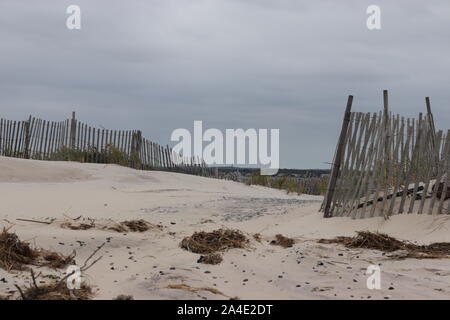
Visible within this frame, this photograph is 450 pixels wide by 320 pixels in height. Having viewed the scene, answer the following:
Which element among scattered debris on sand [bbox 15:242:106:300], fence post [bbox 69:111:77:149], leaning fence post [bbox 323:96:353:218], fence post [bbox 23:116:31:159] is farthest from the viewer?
fence post [bbox 23:116:31:159]

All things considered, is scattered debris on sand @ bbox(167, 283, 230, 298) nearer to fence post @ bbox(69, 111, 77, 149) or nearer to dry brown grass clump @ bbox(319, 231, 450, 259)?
dry brown grass clump @ bbox(319, 231, 450, 259)

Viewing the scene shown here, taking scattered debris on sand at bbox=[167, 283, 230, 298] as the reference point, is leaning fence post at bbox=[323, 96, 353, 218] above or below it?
above

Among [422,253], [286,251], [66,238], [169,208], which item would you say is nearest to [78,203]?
[169,208]

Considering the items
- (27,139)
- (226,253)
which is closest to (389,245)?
(226,253)

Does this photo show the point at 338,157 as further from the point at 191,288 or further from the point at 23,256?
the point at 23,256

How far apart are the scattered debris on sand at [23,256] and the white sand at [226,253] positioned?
0.23 meters

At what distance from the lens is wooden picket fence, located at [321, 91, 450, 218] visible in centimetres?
791

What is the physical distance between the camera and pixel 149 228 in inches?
283

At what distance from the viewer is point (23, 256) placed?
17.0 feet

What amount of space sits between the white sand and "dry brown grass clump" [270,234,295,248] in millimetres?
91

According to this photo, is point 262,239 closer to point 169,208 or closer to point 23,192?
point 169,208

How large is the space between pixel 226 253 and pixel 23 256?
6.32 ft

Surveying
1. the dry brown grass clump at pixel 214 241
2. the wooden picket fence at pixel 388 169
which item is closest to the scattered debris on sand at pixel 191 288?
the dry brown grass clump at pixel 214 241

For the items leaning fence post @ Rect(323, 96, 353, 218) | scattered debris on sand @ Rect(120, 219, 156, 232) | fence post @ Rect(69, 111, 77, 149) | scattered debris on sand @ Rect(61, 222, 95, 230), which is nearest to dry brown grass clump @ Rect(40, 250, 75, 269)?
scattered debris on sand @ Rect(61, 222, 95, 230)
